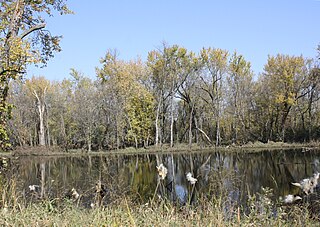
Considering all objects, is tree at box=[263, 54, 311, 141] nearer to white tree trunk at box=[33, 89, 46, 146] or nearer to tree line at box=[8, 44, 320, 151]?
tree line at box=[8, 44, 320, 151]

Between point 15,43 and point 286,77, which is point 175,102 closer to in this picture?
point 286,77

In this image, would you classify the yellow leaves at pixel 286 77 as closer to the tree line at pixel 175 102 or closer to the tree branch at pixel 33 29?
the tree line at pixel 175 102

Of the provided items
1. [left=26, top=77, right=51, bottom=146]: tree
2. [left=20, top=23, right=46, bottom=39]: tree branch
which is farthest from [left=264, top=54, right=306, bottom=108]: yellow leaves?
[left=20, top=23, right=46, bottom=39]: tree branch

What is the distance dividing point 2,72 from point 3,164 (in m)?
2.43

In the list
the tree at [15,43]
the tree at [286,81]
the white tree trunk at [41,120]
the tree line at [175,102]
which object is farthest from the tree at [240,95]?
the tree at [15,43]

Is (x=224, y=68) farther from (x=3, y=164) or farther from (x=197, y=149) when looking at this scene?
(x=3, y=164)

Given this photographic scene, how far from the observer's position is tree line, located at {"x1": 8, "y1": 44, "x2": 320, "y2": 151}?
43906 millimetres

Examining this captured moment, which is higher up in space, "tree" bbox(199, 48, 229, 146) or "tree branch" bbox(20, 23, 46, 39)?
"tree" bbox(199, 48, 229, 146)

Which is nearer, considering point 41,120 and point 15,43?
point 15,43

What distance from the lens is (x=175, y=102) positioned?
163 feet

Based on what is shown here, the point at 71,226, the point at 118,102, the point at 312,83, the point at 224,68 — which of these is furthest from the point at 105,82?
the point at 71,226

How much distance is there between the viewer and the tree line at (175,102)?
43906 mm

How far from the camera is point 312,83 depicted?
1700 inches

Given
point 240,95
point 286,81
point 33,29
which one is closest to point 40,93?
point 240,95
